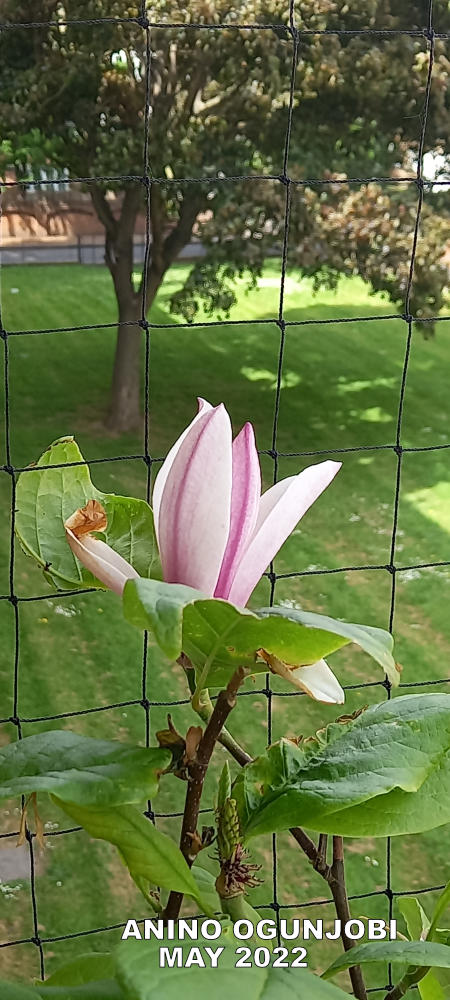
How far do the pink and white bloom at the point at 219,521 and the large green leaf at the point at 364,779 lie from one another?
3 centimetres

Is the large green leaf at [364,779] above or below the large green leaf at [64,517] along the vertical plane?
below

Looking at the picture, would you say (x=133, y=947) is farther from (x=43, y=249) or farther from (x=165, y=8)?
(x=43, y=249)

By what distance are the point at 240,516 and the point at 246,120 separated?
460 centimetres

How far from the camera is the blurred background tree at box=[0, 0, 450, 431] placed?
4355 millimetres

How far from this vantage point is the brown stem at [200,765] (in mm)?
417

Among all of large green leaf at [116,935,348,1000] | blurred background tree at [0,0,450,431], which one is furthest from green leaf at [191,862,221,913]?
blurred background tree at [0,0,450,431]

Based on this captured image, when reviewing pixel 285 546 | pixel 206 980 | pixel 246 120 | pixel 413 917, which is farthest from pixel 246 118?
pixel 206 980

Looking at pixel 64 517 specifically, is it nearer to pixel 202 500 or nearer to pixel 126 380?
pixel 202 500

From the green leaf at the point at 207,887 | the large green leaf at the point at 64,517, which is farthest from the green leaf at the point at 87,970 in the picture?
the large green leaf at the point at 64,517

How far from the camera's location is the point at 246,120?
4754 millimetres

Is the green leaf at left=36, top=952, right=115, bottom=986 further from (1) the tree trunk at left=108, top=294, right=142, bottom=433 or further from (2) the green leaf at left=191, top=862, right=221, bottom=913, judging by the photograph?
(1) the tree trunk at left=108, top=294, right=142, bottom=433

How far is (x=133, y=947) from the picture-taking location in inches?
13.9

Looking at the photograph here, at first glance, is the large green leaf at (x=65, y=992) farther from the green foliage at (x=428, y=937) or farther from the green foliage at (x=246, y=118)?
the green foliage at (x=246, y=118)

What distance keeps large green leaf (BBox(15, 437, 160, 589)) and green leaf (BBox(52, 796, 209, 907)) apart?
0.33ft
